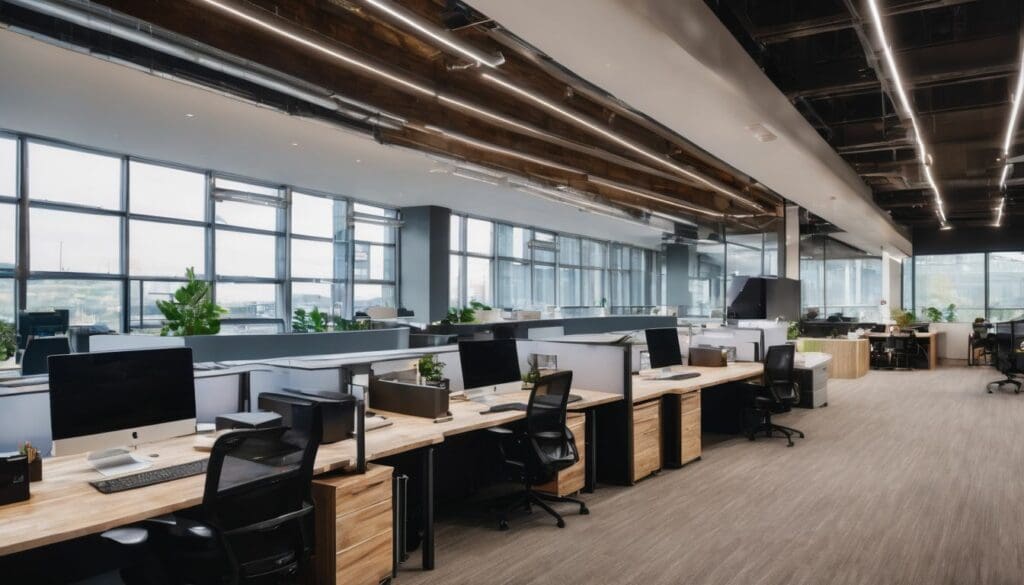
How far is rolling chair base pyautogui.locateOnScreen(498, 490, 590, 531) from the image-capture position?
4180 mm

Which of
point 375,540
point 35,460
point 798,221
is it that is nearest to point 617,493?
point 375,540

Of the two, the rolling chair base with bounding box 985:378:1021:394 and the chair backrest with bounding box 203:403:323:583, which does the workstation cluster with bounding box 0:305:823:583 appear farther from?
the rolling chair base with bounding box 985:378:1021:394

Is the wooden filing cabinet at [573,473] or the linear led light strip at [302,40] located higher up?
the linear led light strip at [302,40]

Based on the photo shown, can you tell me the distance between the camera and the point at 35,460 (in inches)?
103

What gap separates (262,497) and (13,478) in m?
0.88

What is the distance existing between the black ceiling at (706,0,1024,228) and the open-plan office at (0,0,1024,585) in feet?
0.11

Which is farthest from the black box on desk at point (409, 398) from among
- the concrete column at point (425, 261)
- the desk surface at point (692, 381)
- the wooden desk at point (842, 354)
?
the wooden desk at point (842, 354)

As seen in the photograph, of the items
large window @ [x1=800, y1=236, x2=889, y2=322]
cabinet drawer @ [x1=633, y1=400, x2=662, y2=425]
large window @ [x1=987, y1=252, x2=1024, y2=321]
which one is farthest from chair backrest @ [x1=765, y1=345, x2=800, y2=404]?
large window @ [x1=987, y1=252, x2=1024, y2=321]

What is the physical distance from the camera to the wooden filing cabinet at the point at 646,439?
5164 millimetres

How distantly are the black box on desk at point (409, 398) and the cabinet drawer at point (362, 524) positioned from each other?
2.72 feet

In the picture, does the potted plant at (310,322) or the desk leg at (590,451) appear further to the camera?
the potted plant at (310,322)

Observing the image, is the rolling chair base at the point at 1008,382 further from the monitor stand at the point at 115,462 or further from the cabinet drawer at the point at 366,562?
the monitor stand at the point at 115,462

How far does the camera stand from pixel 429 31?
13.0 feet

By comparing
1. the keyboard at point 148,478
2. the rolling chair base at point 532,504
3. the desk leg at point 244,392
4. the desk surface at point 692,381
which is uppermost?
the desk leg at point 244,392
